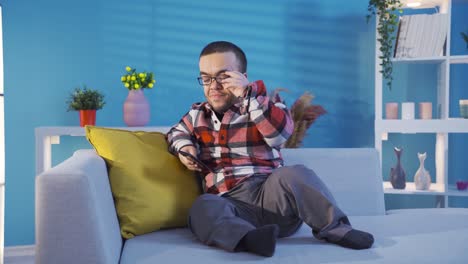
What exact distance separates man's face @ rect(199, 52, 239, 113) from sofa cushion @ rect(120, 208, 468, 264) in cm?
50

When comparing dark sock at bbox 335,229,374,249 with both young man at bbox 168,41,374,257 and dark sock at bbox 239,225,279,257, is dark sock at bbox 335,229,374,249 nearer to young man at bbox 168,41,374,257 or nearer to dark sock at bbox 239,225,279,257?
young man at bbox 168,41,374,257

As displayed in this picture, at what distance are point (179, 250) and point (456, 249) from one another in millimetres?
791

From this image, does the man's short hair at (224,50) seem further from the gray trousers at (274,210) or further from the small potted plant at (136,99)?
the small potted plant at (136,99)

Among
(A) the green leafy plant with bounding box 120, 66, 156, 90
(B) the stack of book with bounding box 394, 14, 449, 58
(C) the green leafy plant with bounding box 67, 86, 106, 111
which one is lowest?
(C) the green leafy plant with bounding box 67, 86, 106, 111

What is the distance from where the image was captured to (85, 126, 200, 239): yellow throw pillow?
1631 mm

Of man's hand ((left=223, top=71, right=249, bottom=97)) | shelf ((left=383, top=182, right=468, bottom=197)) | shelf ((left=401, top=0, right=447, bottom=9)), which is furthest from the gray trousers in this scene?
shelf ((left=401, top=0, right=447, bottom=9))

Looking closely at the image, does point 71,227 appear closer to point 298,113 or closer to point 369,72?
point 298,113

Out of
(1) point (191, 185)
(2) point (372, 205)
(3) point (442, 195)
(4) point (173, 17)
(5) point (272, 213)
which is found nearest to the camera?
(5) point (272, 213)

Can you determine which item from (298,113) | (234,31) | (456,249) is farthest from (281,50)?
(456,249)

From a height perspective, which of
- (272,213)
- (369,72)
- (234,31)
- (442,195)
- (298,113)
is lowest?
(442,195)

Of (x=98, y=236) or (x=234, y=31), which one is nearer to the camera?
(x=98, y=236)

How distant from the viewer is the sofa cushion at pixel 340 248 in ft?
4.32

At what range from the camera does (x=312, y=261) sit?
1.30 meters

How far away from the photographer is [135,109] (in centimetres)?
282
